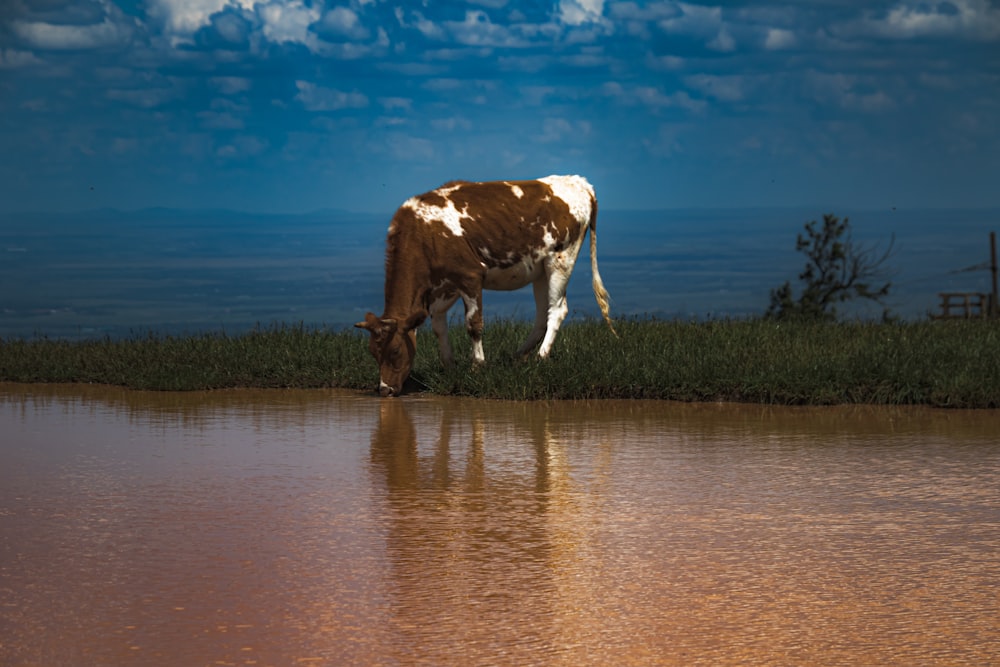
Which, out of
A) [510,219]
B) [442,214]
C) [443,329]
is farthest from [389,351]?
[510,219]

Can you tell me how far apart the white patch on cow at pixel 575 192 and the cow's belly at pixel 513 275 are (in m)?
0.81

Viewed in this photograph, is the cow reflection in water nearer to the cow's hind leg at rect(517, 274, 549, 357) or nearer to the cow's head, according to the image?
the cow's head

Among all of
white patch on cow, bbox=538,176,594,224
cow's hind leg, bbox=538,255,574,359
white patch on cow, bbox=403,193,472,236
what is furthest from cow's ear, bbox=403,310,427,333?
white patch on cow, bbox=538,176,594,224

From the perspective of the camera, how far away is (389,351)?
13.5m

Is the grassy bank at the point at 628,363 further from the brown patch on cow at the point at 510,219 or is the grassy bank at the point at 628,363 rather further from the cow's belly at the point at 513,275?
the brown patch on cow at the point at 510,219

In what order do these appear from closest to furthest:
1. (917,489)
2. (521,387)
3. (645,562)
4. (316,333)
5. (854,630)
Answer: (854,630)
(645,562)
(917,489)
(521,387)
(316,333)

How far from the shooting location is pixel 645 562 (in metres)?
6.39

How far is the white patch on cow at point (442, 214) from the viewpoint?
14109mm

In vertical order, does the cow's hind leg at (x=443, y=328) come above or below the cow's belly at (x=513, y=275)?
below

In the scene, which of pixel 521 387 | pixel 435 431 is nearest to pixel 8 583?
pixel 435 431

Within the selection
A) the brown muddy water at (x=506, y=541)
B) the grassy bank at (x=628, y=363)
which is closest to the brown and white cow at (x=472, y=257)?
the grassy bank at (x=628, y=363)

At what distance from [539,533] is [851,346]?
8.71 metres

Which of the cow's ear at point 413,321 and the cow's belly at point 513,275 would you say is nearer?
the cow's ear at point 413,321

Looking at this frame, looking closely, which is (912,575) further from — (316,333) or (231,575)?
(316,333)
